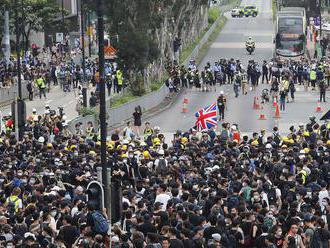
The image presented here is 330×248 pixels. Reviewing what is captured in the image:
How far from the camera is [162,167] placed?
1176 inches

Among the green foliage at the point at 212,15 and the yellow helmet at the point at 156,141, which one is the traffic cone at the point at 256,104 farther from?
the green foliage at the point at 212,15

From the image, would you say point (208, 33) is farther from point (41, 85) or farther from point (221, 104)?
point (221, 104)

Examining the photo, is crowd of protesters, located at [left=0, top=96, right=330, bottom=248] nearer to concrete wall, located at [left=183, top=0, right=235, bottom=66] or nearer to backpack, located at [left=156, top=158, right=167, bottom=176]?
backpack, located at [left=156, top=158, right=167, bottom=176]

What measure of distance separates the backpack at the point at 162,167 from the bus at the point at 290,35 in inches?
2028

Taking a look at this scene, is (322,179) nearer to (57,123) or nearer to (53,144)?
(53,144)

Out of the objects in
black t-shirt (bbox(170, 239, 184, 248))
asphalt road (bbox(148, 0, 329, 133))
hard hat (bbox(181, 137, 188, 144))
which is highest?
black t-shirt (bbox(170, 239, 184, 248))

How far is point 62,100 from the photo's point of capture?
61250 millimetres

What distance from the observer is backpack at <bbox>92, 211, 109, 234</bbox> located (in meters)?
20.6

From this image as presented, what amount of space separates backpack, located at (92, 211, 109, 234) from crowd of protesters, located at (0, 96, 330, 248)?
0.02m

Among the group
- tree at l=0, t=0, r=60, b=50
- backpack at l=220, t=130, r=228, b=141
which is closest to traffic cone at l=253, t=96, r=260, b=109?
backpack at l=220, t=130, r=228, b=141

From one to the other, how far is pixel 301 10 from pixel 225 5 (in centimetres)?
5201

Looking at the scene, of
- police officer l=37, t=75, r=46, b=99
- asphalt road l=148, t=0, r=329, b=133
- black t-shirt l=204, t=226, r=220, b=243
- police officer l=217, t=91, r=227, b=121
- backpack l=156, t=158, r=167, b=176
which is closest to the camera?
black t-shirt l=204, t=226, r=220, b=243

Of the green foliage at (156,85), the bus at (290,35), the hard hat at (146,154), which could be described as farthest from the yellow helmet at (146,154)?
the bus at (290,35)

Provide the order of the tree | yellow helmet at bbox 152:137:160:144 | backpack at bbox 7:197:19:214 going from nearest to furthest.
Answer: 1. backpack at bbox 7:197:19:214
2. yellow helmet at bbox 152:137:160:144
3. the tree
